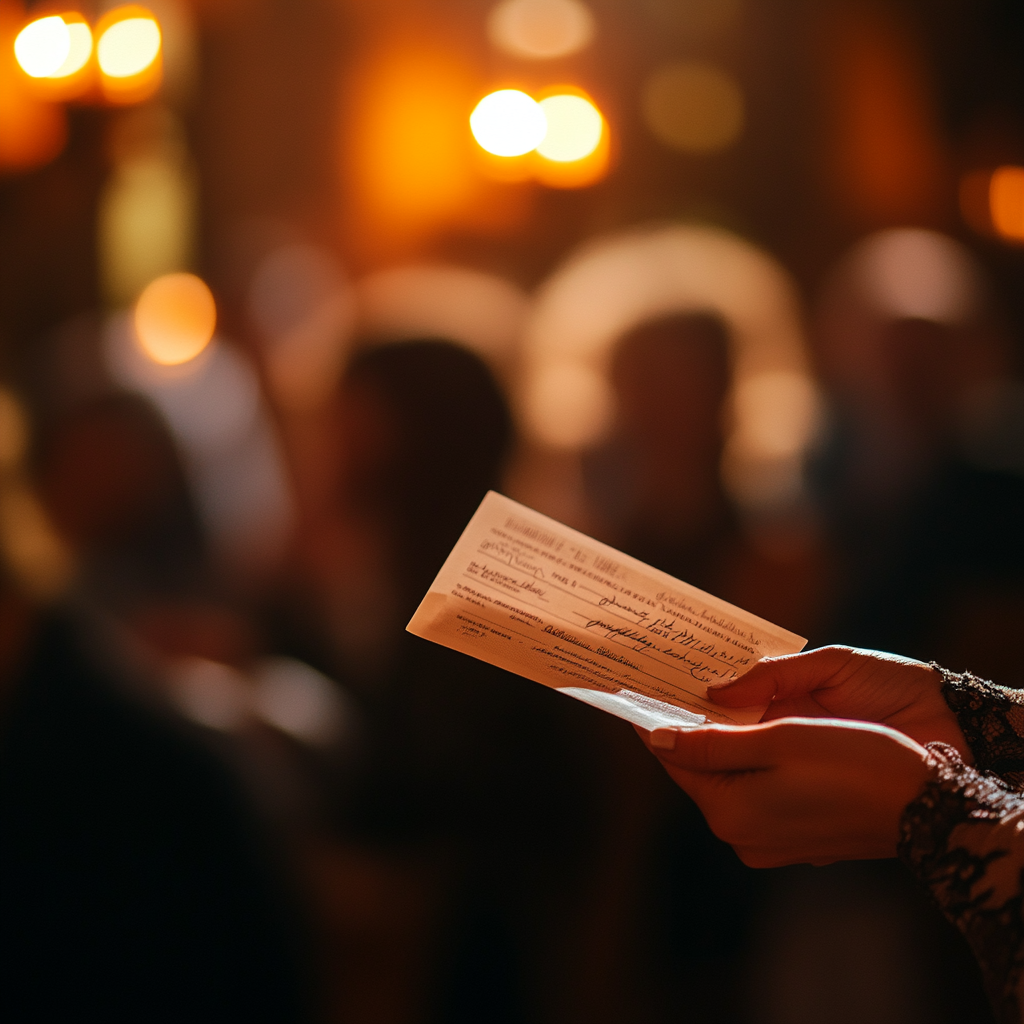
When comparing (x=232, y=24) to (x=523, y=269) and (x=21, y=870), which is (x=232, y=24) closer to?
(x=523, y=269)

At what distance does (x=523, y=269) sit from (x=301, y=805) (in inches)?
139

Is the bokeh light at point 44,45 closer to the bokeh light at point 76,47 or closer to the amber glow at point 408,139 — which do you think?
the bokeh light at point 76,47

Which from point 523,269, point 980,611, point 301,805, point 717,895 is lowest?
point 717,895

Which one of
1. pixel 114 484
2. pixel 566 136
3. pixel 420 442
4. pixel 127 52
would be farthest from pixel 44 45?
pixel 566 136

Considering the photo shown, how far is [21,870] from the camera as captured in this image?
1.11m

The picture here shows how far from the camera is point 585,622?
2.24 feet

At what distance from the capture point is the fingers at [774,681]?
0.72 metres

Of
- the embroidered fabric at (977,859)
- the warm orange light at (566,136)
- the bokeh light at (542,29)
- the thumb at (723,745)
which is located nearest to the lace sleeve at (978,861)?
the embroidered fabric at (977,859)

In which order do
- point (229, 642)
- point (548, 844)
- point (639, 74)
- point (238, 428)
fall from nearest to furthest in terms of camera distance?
1. point (548, 844)
2. point (229, 642)
3. point (238, 428)
4. point (639, 74)

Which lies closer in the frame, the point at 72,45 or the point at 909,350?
the point at 72,45

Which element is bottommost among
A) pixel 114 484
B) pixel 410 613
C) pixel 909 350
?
pixel 410 613

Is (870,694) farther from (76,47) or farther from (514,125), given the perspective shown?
(514,125)

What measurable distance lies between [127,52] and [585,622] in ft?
6.54

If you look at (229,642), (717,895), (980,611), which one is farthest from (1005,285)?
(229,642)
